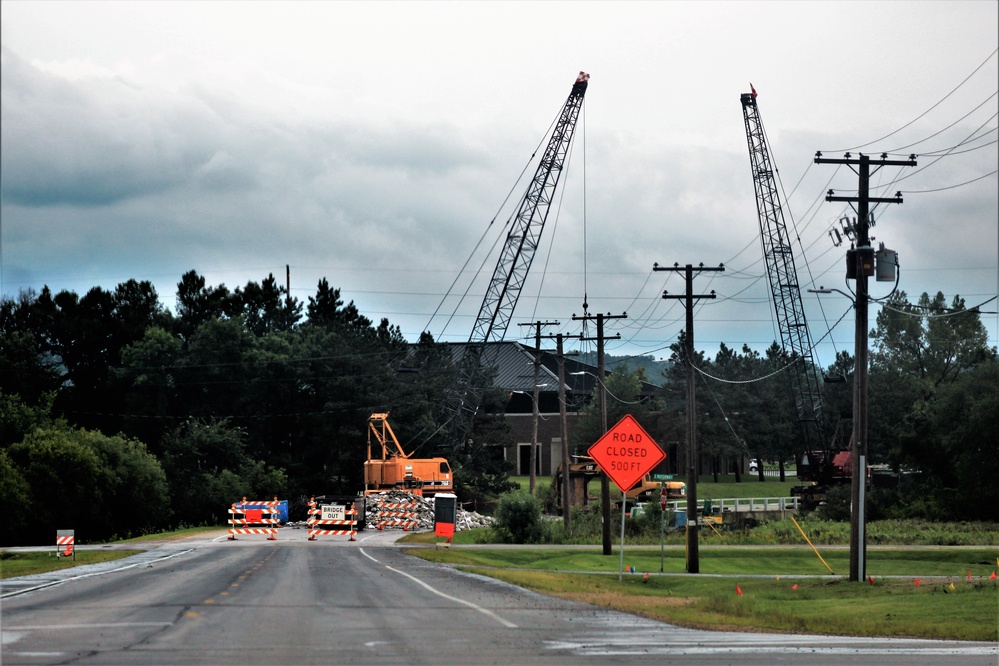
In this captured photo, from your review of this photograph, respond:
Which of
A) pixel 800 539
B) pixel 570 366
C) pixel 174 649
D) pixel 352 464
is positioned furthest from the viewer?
pixel 570 366

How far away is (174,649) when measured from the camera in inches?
555

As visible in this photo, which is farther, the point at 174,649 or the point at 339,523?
the point at 339,523

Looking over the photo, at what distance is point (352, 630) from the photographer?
645 inches

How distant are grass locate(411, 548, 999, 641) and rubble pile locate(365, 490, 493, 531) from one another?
20.1 metres

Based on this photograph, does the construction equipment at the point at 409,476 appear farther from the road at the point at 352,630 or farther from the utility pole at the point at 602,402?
the road at the point at 352,630

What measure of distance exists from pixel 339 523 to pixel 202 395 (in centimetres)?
4453

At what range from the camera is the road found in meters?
14.0

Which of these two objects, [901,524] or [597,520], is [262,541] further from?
[901,524]

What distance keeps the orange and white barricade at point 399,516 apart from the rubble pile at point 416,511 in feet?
2.61

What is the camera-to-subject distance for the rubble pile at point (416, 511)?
6550cm

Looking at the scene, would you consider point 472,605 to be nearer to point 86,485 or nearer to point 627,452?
point 627,452

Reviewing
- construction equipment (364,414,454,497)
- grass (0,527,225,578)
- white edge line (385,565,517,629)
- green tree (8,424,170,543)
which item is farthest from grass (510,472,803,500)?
white edge line (385,565,517,629)

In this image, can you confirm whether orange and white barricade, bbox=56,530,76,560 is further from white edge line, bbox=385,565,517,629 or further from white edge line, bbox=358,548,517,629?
white edge line, bbox=385,565,517,629

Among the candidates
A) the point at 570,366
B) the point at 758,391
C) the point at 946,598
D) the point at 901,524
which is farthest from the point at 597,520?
the point at 570,366
